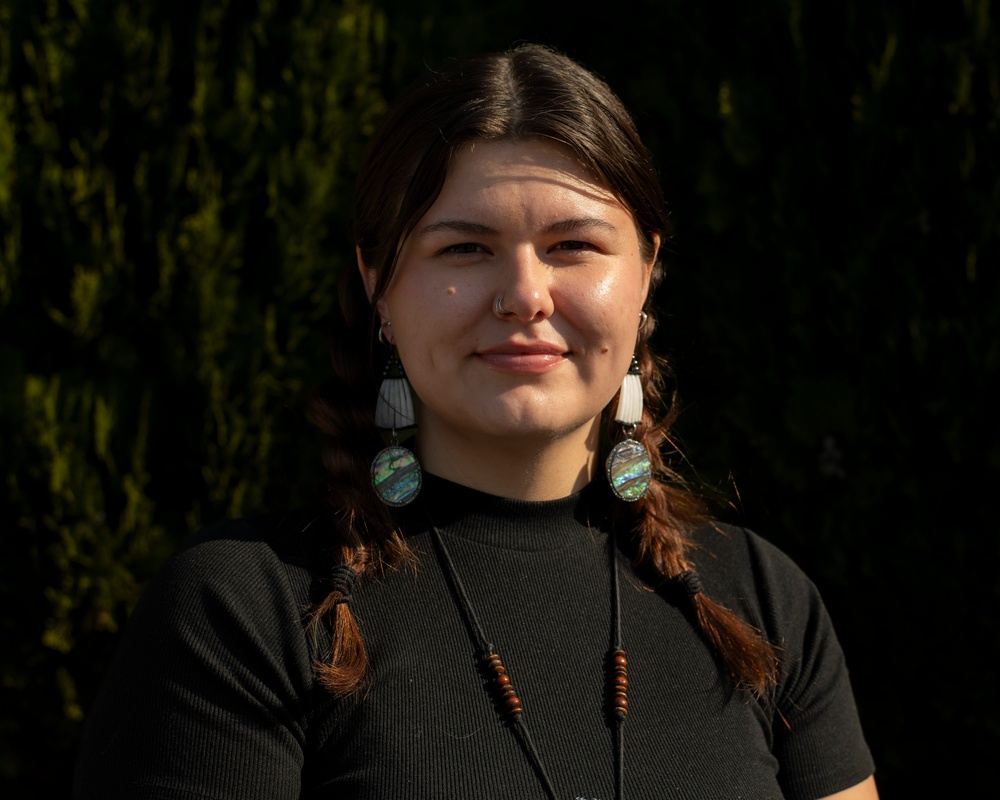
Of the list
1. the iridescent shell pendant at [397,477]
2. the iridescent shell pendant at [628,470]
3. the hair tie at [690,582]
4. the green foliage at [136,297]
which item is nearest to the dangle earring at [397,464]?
the iridescent shell pendant at [397,477]

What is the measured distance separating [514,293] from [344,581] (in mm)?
601

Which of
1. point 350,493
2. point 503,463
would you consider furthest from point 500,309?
point 350,493

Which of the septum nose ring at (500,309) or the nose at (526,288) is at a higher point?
the nose at (526,288)

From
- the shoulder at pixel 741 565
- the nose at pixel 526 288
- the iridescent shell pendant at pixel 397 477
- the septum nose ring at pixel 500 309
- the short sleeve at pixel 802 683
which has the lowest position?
the short sleeve at pixel 802 683

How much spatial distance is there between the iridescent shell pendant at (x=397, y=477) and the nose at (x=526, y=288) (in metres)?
0.38

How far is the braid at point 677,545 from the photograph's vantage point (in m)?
2.08

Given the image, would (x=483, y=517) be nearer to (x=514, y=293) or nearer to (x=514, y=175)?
(x=514, y=293)

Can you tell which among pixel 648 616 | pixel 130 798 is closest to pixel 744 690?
pixel 648 616

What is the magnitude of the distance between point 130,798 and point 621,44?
3.09 meters

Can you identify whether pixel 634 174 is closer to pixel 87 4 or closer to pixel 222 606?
pixel 222 606

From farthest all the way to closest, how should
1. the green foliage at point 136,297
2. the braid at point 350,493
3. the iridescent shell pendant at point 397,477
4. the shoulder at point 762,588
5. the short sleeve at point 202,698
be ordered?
the green foliage at point 136,297 → the shoulder at point 762,588 → the iridescent shell pendant at point 397,477 → the braid at point 350,493 → the short sleeve at point 202,698

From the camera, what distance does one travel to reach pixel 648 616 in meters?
2.11

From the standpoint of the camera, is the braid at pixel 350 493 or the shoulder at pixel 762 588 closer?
the braid at pixel 350 493

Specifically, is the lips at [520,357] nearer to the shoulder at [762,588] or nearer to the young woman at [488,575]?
the young woman at [488,575]
